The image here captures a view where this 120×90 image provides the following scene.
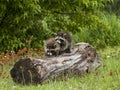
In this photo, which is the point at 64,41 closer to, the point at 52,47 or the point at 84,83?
the point at 52,47

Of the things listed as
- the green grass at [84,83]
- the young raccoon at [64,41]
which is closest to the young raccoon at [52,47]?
the young raccoon at [64,41]

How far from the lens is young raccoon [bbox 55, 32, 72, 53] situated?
7.79 m

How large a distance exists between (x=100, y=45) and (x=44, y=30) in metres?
2.29

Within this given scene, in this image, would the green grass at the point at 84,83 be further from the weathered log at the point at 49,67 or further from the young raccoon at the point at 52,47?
the young raccoon at the point at 52,47

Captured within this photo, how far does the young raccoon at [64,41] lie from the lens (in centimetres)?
779

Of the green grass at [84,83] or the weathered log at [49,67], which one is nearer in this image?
the green grass at [84,83]

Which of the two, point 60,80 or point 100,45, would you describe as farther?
point 100,45

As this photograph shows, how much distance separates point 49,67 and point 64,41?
3.57 feet

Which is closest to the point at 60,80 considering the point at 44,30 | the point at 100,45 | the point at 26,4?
the point at 26,4

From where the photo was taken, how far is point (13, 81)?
23.4 feet


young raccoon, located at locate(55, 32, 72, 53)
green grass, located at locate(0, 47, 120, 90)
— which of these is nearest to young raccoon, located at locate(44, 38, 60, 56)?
young raccoon, located at locate(55, 32, 72, 53)

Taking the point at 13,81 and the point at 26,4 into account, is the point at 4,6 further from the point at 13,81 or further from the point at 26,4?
the point at 13,81

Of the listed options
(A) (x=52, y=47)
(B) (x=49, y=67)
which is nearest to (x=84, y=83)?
(B) (x=49, y=67)

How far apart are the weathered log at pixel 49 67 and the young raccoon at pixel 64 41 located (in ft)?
0.45
